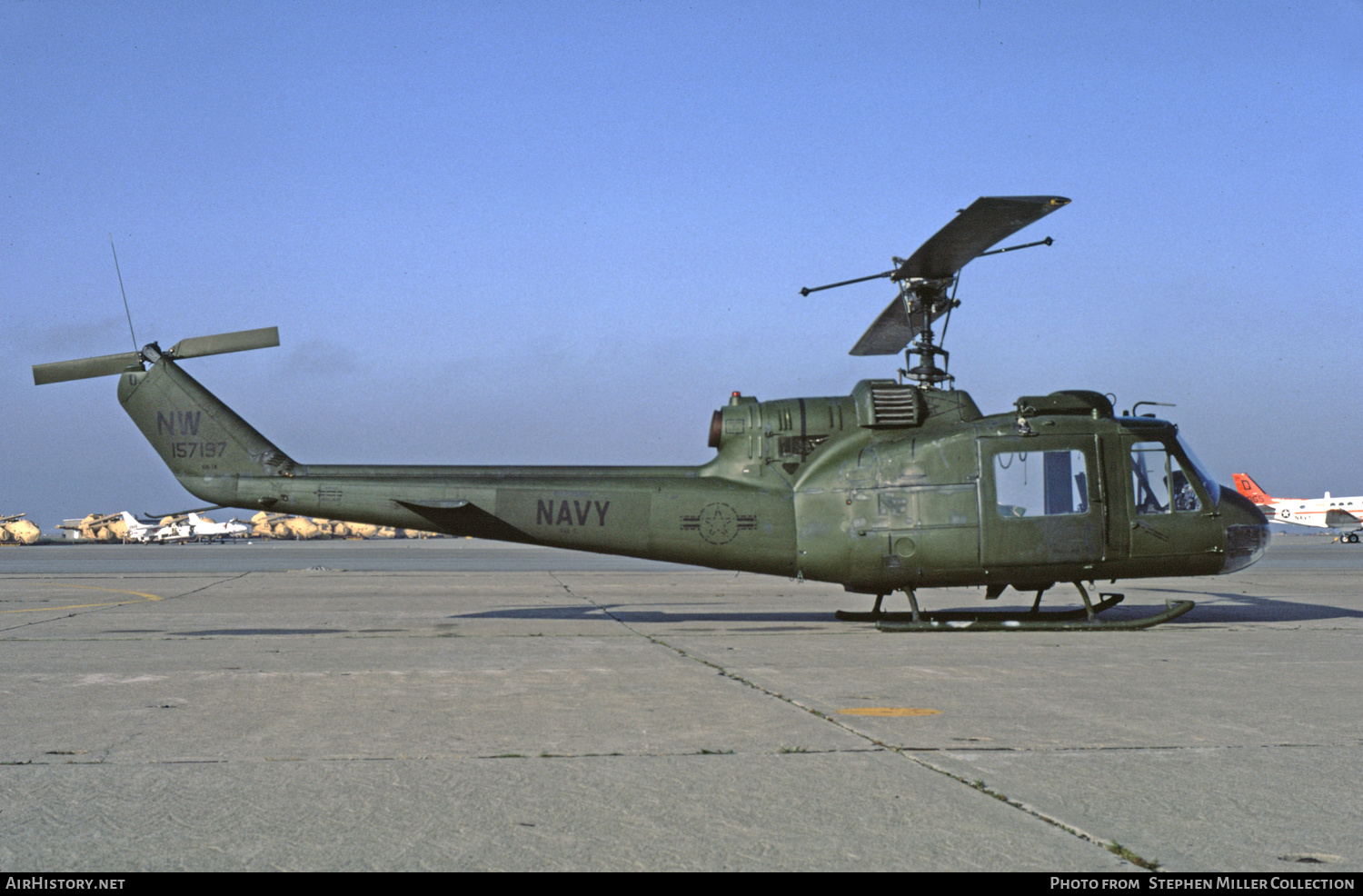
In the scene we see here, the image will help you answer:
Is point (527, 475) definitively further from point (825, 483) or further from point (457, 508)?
point (825, 483)

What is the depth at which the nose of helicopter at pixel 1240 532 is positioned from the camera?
13453mm

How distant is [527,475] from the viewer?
14438 millimetres

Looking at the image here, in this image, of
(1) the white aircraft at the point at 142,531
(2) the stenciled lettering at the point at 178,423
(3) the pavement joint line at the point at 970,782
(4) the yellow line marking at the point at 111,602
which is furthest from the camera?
(1) the white aircraft at the point at 142,531

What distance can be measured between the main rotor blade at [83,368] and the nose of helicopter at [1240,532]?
15.2m

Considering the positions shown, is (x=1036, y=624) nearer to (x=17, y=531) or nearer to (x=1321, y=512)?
(x=1321, y=512)

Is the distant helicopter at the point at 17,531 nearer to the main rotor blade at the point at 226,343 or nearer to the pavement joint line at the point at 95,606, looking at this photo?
the pavement joint line at the point at 95,606

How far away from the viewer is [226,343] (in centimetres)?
1517

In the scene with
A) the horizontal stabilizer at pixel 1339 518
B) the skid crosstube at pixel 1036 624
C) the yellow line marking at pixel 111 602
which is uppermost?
the yellow line marking at pixel 111 602

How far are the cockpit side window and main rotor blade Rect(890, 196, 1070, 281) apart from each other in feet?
11.3

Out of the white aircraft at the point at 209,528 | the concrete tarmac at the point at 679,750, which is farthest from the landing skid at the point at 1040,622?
the white aircraft at the point at 209,528

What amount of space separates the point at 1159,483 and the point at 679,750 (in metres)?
9.66

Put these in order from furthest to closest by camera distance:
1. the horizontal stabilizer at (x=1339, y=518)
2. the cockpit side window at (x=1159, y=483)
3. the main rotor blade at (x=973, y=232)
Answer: the horizontal stabilizer at (x=1339, y=518) < the cockpit side window at (x=1159, y=483) < the main rotor blade at (x=973, y=232)

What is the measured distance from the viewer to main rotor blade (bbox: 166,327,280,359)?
1502cm

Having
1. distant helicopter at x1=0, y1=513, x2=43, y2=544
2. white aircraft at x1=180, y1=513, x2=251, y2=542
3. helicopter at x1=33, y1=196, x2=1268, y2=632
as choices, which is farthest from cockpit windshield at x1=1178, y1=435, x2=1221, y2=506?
distant helicopter at x1=0, y1=513, x2=43, y2=544
